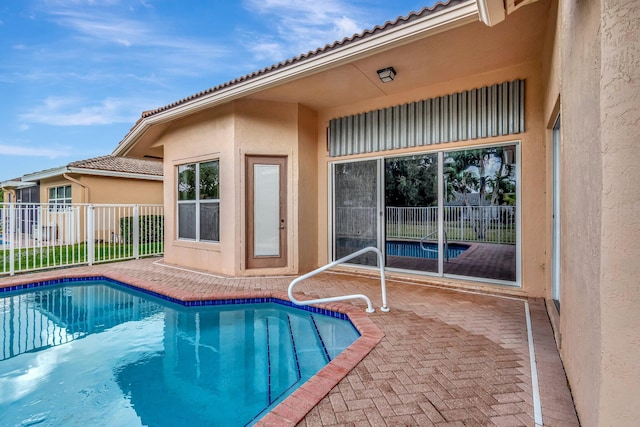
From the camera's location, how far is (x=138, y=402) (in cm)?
298

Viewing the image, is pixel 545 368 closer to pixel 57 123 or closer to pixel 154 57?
pixel 154 57

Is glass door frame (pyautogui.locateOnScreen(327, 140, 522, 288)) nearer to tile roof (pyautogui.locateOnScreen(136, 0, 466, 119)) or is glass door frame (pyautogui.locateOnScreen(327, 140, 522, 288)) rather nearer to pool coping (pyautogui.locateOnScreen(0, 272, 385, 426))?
pool coping (pyautogui.locateOnScreen(0, 272, 385, 426))

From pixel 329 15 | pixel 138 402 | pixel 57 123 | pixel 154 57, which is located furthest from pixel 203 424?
pixel 57 123

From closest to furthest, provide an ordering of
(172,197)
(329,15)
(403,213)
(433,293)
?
(433,293) → (403,213) → (172,197) → (329,15)

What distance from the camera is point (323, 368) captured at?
3.00 m

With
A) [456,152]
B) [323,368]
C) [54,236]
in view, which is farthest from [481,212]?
[54,236]

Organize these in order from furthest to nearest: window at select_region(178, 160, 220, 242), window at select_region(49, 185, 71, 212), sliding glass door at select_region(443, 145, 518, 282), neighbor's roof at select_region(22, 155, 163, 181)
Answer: window at select_region(49, 185, 71, 212) → neighbor's roof at select_region(22, 155, 163, 181) → window at select_region(178, 160, 220, 242) → sliding glass door at select_region(443, 145, 518, 282)

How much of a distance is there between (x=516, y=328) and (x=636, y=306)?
9.69 ft

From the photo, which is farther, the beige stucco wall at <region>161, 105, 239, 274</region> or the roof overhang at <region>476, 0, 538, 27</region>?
the beige stucco wall at <region>161, 105, 239, 274</region>

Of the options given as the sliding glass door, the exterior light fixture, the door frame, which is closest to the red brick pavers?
the sliding glass door

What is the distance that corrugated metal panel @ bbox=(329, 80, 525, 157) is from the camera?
5.48 meters

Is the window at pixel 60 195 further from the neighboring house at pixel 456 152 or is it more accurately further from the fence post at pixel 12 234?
the fence post at pixel 12 234

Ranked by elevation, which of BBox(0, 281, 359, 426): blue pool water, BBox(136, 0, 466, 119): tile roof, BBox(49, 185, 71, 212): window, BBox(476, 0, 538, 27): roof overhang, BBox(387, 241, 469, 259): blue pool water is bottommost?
BBox(0, 281, 359, 426): blue pool water

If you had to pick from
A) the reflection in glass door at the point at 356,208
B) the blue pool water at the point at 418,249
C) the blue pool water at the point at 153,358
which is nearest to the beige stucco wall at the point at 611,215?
the blue pool water at the point at 153,358
